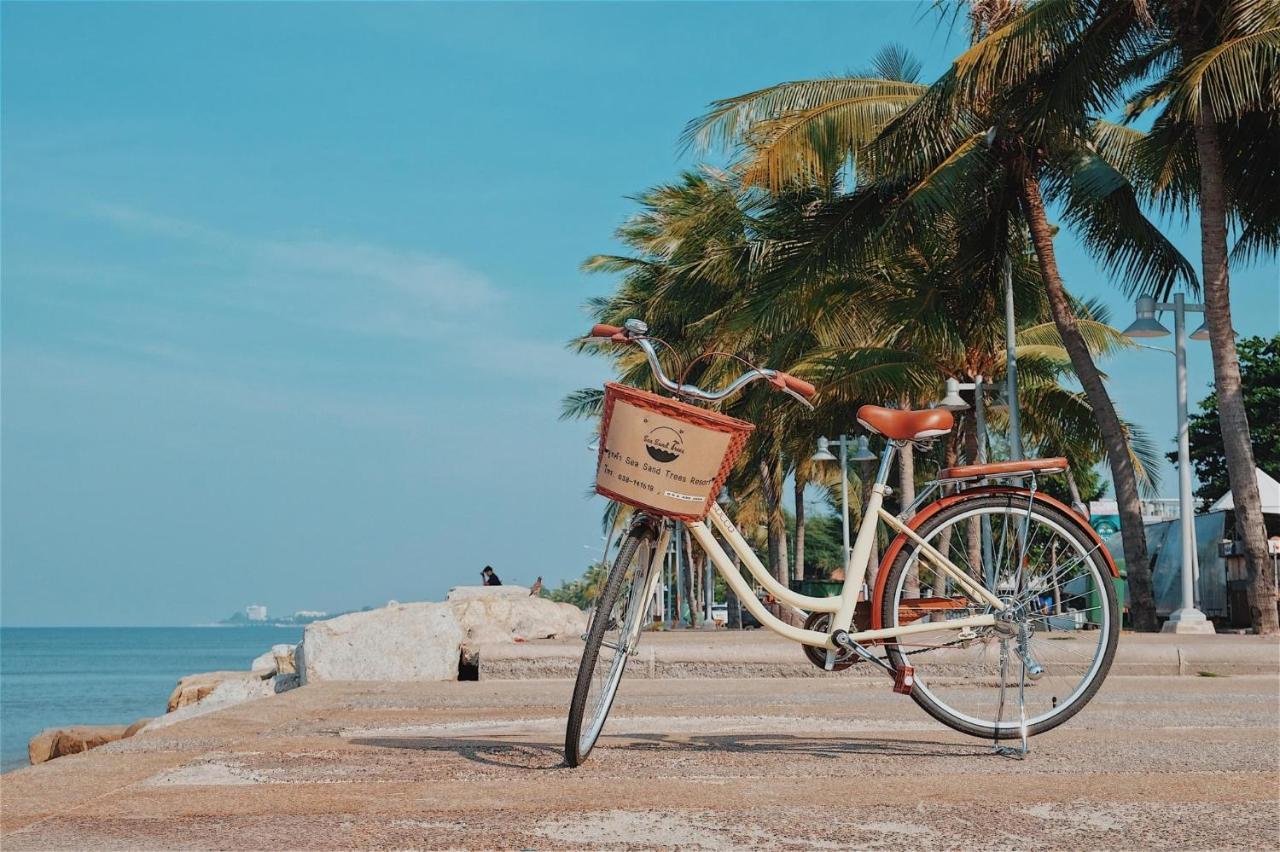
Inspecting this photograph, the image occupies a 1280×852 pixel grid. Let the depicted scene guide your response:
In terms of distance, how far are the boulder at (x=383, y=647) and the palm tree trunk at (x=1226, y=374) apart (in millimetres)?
9914

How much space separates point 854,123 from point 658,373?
1695 cm

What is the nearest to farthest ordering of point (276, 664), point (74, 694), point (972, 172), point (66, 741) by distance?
1. point (66, 741)
2. point (972, 172)
3. point (276, 664)
4. point (74, 694)

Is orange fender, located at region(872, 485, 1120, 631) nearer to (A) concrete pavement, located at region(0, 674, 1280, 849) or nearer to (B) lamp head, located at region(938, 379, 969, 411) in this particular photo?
(A) concrete pavement, located at region(0, 674, 1280, 849)

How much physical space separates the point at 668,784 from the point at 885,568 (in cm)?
129

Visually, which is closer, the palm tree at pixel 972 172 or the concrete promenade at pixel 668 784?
the concrete promenade at pixel 668 784

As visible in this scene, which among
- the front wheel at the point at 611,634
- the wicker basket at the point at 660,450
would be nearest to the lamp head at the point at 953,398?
the front wheel at the point at 611,634

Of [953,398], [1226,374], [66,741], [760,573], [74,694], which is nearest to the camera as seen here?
[760,573]

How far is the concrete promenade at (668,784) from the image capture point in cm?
388

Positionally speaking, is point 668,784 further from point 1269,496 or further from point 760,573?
point 1269,496

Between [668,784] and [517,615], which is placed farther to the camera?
[517,615]

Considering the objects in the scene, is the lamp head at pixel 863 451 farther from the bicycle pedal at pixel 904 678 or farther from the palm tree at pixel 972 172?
the bicycle pedal at pixel 904 678

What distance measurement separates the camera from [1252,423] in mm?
56281

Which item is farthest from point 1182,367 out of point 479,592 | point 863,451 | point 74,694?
point 74,694

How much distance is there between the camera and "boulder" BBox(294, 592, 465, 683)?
1088 cm
